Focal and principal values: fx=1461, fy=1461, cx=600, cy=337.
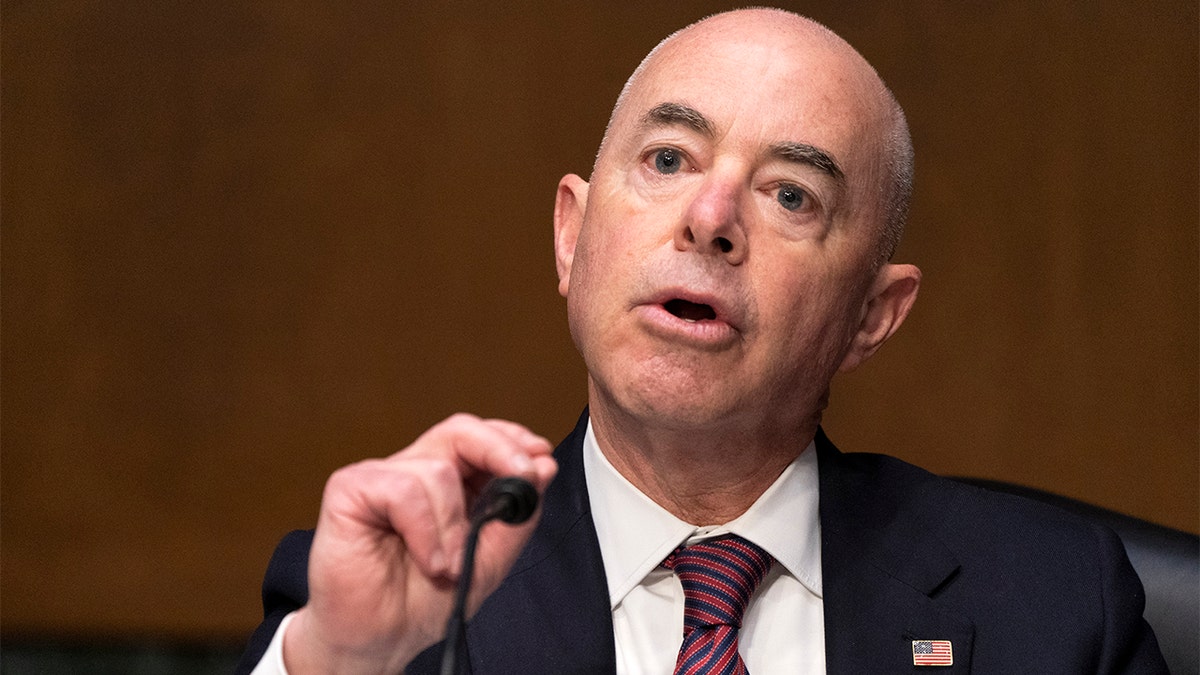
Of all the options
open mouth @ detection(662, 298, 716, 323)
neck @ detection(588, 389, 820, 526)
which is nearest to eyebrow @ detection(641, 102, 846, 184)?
open mouth @ detection(662, 298, 716, 323)

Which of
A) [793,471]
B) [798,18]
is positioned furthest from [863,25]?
[793,471]

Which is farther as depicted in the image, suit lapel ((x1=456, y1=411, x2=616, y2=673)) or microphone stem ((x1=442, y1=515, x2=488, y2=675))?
suit lapel ((x1=456, y1=411, x2=616, y2=673))

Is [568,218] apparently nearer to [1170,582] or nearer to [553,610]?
[553,610]

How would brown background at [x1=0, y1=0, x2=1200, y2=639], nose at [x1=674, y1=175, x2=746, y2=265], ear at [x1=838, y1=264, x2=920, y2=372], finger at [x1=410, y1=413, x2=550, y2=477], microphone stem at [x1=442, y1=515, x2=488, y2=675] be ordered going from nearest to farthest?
microphone stem at [x1=442, y1=515, x2=488, y2=675] < finger at [x1=410, y1=413, x2=550, y2=477] < nose at [x1=674, y1=175, x2=746, y2=265] < ear at [x1=838, y1=264, x2=920, y2=372] < brown background at [x1=0, y1=0, x2=1200, y2=639]

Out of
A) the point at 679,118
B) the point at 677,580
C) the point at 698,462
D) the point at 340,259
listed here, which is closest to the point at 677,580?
the point at 677,580

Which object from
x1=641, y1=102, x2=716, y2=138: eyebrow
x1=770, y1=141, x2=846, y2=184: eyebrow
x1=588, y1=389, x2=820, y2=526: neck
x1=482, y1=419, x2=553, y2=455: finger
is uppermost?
x1=641, y1=102, x2=716, y2=138: eyebrow

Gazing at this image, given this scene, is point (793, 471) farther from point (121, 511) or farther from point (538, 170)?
point (121, 511)

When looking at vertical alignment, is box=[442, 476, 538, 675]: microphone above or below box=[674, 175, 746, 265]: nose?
below

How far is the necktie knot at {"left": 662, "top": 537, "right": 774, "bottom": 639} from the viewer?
5.63ft

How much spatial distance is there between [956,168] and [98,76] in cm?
203

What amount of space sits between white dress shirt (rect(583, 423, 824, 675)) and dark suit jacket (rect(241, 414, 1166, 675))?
0.03 m

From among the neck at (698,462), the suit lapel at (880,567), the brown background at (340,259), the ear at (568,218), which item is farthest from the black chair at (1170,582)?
the brown background at (340,259)

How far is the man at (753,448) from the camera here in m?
1.67

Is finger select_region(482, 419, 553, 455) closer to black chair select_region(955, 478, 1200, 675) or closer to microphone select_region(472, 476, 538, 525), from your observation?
microphone select_region(472, 476, 538, 525)
